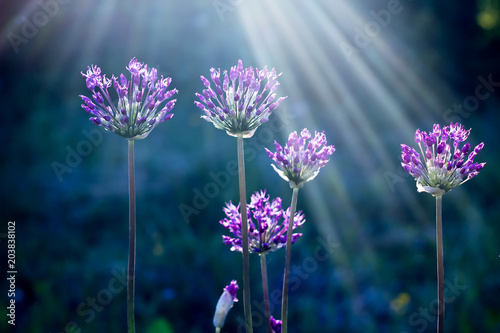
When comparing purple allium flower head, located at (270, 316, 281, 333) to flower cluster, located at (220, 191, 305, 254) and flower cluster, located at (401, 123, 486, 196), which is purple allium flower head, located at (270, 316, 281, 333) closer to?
flower cluster, located at (220, 191, 305, 254)

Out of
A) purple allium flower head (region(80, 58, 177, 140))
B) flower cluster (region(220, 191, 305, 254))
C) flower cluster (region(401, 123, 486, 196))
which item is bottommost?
flower cluster (region(220, 191, 305, 254))

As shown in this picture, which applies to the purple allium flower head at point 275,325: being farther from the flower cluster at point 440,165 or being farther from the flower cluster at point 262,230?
the flower cluster at point 440,165

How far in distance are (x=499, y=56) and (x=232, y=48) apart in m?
6.16

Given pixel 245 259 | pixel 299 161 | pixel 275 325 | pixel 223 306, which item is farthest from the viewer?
pixel 275 325

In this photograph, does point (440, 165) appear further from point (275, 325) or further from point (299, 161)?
point (275, 325)

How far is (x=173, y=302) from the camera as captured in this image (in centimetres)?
566

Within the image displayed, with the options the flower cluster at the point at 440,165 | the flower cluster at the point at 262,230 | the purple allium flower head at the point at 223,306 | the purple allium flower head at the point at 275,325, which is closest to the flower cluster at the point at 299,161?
the flower cluster at the point at 262,230

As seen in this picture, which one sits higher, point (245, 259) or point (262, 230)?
point (262, 230)

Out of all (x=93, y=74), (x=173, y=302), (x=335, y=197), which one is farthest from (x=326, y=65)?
(x=93, y=74)

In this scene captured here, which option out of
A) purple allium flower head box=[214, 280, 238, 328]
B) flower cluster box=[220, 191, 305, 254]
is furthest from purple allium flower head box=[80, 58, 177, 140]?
purple allium flower head box=[214, 280, 238, 328]

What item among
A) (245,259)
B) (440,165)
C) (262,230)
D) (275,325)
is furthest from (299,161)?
(275,325)

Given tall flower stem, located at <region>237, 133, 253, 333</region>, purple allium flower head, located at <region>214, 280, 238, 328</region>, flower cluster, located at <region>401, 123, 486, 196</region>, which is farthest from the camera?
flower cluster, located at <region>401, 123, 486, 196</region>

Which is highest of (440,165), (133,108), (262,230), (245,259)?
(133,108)

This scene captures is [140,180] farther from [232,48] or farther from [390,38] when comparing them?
[390,38]
